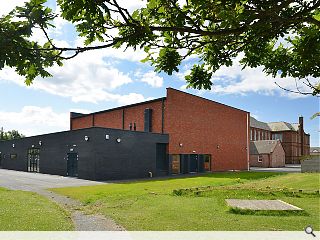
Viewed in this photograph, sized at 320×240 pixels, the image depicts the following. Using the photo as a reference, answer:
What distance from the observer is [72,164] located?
3606 cm

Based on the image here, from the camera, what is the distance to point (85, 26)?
3721mm

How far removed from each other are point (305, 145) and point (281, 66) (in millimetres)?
92828

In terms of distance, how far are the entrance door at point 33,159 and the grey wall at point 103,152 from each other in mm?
1707

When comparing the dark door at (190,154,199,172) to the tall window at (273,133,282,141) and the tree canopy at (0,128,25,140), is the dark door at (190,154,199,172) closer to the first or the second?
the tall window at (273,133,282,141)

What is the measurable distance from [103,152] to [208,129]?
1792cm

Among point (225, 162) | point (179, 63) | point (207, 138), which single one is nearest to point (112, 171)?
point (207, 138)

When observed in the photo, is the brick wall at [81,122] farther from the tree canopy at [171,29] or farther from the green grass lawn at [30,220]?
the tree canopy at [171,29]

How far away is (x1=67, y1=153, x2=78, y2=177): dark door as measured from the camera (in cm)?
3542

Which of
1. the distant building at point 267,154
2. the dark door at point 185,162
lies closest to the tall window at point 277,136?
the distant building at point 267,154

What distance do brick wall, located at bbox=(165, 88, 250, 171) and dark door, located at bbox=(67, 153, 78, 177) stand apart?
1095cm

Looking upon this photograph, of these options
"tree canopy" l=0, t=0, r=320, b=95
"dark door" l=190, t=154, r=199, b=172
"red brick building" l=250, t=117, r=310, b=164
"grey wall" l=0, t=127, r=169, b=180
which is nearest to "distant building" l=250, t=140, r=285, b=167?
"red brick building" l=250, t=117, r=310, b=164

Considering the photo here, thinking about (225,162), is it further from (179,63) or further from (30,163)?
(179,63)

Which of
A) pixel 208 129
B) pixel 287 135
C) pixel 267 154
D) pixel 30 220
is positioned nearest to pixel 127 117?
pixel 208 129

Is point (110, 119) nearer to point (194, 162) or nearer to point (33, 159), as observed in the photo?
point (33, 159)
